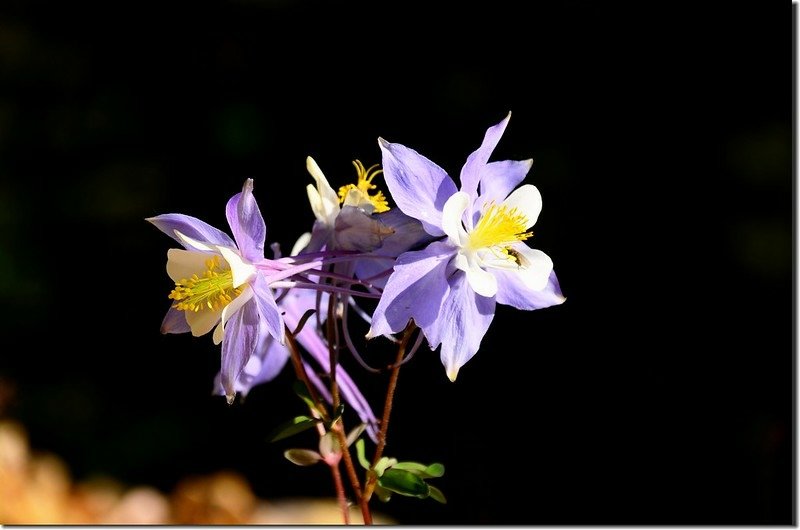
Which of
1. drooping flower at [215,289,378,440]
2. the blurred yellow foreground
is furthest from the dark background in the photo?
drooping flower at [215,289,378,440]

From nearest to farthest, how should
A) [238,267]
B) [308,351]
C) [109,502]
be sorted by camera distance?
[238,267] < [308,351] < [109,502]

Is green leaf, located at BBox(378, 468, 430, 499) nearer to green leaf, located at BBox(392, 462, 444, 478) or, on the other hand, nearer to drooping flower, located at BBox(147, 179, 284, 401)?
green leaf, located at BBox(392, 462, 444, 478)

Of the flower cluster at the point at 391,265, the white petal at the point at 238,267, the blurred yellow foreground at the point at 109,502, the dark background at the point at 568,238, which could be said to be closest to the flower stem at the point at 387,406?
the flower cluster at the point at 391,265

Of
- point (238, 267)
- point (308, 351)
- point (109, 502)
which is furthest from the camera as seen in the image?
point (109, 502)

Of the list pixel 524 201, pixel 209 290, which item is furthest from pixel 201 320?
pixel 524 201

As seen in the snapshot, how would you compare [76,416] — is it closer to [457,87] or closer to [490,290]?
[457,87]

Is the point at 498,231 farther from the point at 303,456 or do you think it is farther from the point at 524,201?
the point at 303,456

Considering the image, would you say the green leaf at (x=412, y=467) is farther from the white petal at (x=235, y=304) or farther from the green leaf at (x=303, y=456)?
the white petal at (x=235, y=304)

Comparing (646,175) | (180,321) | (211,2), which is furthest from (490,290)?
(211,2)
